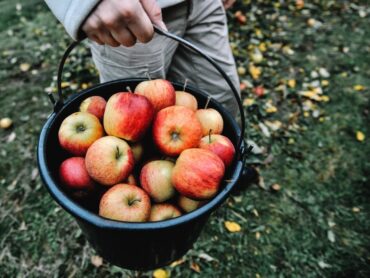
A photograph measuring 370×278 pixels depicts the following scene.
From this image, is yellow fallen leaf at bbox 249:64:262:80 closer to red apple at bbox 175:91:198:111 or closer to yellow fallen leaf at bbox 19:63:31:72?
red apple at bbox 175:91:198:111

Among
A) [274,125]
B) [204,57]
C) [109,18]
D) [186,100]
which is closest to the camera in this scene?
[109,18]

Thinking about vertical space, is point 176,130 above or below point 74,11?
below

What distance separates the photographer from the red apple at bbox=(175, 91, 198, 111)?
1.62 m

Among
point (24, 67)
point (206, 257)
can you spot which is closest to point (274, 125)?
point (206, 257)

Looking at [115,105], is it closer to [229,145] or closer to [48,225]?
[229,145]

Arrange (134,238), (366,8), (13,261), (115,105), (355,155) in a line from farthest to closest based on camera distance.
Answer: (366,8) → (355,155) → (13,261) → (115,105) → (134,238)

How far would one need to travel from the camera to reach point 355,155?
2.89m

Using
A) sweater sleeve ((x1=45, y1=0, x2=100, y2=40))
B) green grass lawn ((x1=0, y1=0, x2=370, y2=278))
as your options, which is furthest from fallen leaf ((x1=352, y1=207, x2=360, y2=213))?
sweater sleeve ((x1=45, y1=0, x2=100, y2=40))

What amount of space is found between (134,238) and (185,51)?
112 centimetres

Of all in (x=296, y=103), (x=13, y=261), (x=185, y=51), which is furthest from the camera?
(x=296, y=103)

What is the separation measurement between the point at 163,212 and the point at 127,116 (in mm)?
410

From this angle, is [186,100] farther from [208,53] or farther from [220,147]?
[208,53]

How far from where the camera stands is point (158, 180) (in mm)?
1388

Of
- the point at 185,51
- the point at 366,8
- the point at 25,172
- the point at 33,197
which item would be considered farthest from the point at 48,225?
the point at 366,8
